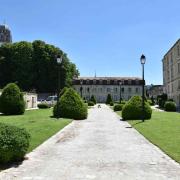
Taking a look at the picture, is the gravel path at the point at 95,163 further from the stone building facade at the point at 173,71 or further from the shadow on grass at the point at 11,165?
the stone building facade at the point at 173,71

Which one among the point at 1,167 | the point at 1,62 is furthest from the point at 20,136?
the point at 1,62

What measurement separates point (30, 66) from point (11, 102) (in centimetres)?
4624

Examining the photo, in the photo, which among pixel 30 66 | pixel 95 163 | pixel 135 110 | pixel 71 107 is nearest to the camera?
pixel 95 163

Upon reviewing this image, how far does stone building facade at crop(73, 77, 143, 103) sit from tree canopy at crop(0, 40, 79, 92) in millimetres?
51722

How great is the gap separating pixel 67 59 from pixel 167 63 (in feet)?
75.9

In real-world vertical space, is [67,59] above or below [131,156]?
above

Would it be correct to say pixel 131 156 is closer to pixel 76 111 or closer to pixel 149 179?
pixel 149 179

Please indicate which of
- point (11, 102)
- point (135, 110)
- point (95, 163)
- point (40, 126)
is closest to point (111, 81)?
point (11, 102)

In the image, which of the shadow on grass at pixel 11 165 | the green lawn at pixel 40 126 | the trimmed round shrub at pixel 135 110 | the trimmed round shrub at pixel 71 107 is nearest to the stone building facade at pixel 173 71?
the trimmed round shrub at pixel 135 110

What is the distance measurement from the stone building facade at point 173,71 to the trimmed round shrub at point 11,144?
221 ft

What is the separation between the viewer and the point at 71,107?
104 ft

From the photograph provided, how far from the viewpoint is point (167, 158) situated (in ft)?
37.0

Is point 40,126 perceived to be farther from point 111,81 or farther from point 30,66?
point 111,81

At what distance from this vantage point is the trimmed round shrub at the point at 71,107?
31781 millimetres
